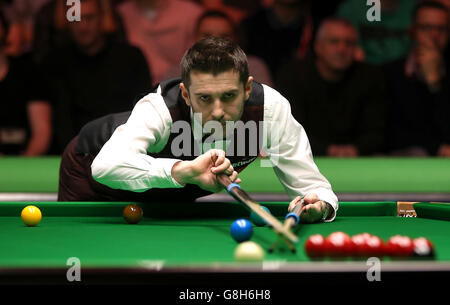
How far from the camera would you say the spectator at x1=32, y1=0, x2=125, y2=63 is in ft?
22.3

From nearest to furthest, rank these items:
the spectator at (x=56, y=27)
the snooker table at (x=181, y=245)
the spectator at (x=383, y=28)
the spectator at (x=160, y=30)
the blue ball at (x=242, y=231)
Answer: the snooker table at (x=181, y=245) → the blue ball at (x=242, y=231) → the spectator at (x=56, y=27) → the spectator at (x=160, y=30) → the spectator at (x=383, y=28)

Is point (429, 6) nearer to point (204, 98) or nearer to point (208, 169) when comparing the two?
point (204, 98)

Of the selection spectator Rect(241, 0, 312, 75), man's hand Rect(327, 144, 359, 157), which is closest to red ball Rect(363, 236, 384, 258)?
man's hand Rect(327, 144, 359, 157)

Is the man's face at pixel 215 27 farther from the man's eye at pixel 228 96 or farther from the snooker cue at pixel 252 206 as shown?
the snooker cue at pixel 252 206

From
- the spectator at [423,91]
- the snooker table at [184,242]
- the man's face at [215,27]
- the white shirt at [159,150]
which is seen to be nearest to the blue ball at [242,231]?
the snooker table at [184,242]

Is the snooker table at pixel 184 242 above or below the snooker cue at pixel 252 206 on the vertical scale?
below

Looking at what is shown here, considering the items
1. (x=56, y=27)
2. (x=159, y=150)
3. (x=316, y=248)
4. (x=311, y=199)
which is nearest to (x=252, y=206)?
(x=316, y=248)

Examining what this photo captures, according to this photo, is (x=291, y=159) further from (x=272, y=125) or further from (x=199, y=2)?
(x=199, y=2)

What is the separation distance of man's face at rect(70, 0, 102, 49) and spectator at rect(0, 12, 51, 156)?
1.87ft

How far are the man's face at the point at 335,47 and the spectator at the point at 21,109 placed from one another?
8.98ft

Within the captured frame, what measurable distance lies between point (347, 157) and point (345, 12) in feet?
6.23

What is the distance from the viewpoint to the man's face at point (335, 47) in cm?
625

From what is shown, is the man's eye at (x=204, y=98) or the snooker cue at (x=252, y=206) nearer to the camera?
the snooker cue at (x=252, y=206)

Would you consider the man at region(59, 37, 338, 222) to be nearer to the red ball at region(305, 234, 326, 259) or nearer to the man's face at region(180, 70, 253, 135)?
the man's face at region(180, 70, 253, 135)
